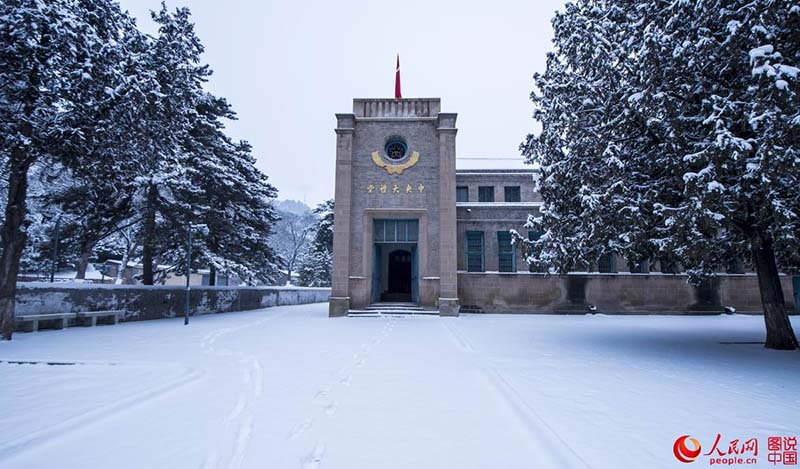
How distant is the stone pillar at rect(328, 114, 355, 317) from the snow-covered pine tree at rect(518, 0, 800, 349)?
9661mm

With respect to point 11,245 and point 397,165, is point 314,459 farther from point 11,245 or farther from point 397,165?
point 397,165

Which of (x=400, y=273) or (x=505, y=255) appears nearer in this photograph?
(x=505, y=255)

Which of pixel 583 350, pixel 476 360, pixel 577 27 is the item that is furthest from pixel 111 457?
pixel 577 27

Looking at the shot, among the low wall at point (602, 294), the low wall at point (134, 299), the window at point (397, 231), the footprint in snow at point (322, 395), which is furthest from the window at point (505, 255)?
the footprint in snow at point (322, 395)

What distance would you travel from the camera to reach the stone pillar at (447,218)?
1825 cm

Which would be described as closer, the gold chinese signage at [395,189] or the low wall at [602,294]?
the gold chinese signage at [395,189]

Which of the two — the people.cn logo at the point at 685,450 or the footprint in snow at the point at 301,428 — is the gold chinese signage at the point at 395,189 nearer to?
the footprint in snow at the point at 301,428

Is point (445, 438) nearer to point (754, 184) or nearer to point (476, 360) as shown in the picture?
point (476, 360)

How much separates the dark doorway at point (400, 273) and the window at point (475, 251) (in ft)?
13.6

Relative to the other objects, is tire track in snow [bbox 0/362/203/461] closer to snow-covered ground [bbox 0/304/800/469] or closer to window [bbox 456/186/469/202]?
snow-covered ground [bbox 0/304/800/469]

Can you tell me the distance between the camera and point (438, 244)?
744 inches

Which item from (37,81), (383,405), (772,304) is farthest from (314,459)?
(37,81)

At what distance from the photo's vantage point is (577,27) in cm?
997

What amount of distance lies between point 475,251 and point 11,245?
1878cm
